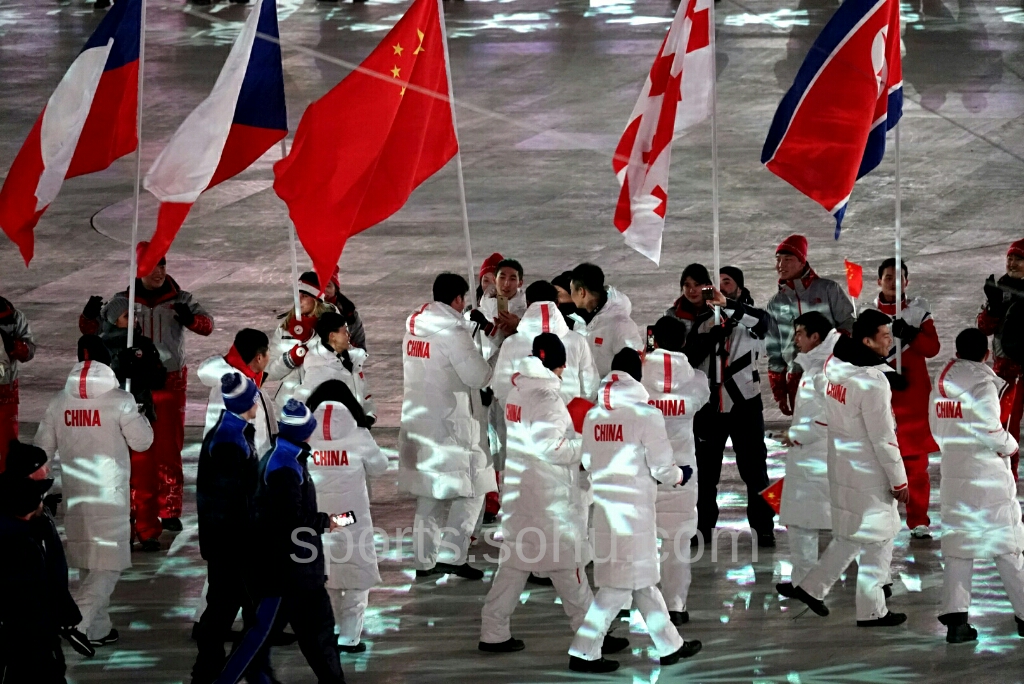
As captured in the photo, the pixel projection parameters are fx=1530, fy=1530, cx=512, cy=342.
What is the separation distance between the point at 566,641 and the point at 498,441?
241 cm

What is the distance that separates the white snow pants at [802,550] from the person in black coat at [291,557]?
3185 millimetres

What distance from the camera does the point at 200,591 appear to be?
9.75m

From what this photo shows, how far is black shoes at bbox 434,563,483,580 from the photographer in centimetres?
996

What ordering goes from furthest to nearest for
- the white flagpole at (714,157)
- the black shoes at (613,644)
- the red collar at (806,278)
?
the red collar at (806,278) < the white flagpole at (714,157) < the black shoes at (613,644)

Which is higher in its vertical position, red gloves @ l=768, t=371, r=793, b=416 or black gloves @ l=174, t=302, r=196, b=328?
black gloves @ l=174, t=302, r=196, b=328

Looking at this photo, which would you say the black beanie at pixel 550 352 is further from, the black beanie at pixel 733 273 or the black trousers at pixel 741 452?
the black beanie at pixel 733 273

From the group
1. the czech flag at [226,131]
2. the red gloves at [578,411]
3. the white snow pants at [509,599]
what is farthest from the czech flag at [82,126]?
the white snow pants at [509,599]

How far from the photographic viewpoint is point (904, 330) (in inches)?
406

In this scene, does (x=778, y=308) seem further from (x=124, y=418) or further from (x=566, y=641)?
(x=124, y=418)

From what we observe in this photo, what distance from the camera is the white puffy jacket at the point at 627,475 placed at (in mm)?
8320

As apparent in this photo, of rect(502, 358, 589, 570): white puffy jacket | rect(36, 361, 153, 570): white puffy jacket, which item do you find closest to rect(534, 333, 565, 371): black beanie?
rect(502, 358, 589, 570): white puffy jacket

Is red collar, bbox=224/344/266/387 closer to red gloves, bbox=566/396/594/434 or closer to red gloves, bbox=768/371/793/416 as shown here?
red gloves, bbox=566/396/594/434

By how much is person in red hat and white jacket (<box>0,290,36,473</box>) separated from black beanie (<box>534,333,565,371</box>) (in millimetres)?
4297

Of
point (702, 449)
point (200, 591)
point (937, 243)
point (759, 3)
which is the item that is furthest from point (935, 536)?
point (759, 3)
